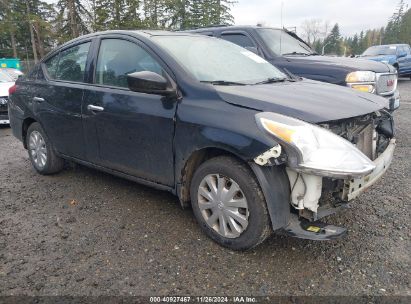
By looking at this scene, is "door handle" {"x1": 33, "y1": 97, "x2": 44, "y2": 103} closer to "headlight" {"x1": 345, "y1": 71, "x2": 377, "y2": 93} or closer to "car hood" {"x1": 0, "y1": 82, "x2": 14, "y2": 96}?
"headlight" {"x1": 345, "y1": 71, "x2": 377, "y2": 93}

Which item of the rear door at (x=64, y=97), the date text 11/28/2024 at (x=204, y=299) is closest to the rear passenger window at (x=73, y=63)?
the rear door at (x=64, y=97)

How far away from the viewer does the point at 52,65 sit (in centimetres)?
442

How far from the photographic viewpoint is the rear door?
3.85 m

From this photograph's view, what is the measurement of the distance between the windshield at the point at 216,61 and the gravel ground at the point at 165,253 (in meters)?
1.33

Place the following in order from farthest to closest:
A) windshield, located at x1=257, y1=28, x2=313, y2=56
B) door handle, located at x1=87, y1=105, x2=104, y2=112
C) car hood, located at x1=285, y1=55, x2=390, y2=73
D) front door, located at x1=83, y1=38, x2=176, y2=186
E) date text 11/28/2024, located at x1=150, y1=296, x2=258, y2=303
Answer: windshield, located at x1=257, y1=28, x2=313, y2=56
car hood, located at x1=285, y1=55, x2=390, y2=73
door handle, located at x1=87, y1=105, x2=104, y2=112
front door, located at x1=83, y1=38, x2=176, y2=186
date text 11/28/2024, located at x1=150, y1=296, x2=258, y2=303

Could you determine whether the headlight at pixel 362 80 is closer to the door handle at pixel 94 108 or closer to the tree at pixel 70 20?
the door handle at pixel 94 108

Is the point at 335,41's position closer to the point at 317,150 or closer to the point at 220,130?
the point at 220,130

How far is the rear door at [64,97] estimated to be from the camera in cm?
385

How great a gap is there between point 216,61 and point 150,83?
792 millimetres

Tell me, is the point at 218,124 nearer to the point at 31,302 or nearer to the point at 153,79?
the point at 153,79

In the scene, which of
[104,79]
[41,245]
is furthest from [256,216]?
[104,79]

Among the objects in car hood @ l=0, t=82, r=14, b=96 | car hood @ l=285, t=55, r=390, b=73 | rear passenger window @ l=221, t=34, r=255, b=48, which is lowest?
car hood @ l=0, t=82, r=14, b=96

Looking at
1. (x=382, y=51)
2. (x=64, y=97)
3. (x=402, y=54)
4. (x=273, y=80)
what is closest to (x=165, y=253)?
(x=273, y=80)

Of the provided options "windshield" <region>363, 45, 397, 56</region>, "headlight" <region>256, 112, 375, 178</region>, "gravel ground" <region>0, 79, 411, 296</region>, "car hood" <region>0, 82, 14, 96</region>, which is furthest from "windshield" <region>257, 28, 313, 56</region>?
"windshield" <region>363, 45, 397, 56</region>
